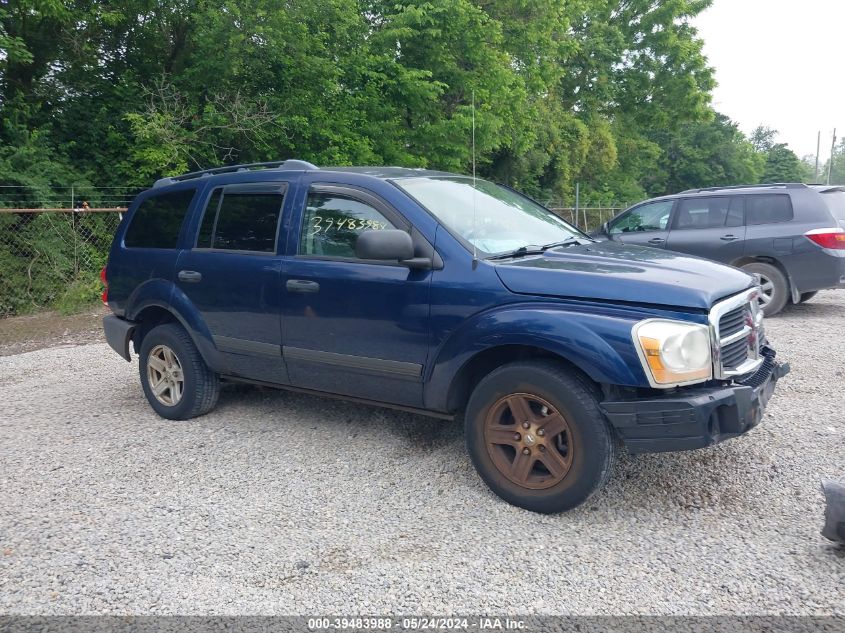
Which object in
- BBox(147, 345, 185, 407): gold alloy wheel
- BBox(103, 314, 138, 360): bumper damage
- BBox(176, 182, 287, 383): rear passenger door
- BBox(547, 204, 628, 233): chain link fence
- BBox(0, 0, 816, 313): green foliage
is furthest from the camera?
BBox(547, 204, 628, 233): chain link fence

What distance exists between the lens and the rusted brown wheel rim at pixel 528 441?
3473 mm

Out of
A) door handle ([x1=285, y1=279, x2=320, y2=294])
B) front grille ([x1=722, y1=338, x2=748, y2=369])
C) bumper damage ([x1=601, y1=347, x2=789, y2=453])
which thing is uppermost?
door handle ([x1=285, y1=279, x2=320, y2=294])

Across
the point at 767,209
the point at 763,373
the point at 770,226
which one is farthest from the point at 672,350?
the point at 767,209

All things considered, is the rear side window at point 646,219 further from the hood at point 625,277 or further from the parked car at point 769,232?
the hood at point 625,277

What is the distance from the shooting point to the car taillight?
8.45m

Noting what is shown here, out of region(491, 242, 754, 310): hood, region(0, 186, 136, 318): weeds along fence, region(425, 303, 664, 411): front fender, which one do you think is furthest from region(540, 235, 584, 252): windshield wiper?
region(0, 186, 136, 318): weeds along fence

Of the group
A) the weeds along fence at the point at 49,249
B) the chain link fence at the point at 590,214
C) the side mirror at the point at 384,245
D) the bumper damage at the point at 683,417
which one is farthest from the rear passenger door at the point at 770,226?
the chain link fence at the point at 590,214

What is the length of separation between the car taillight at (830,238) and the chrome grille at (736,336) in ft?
18.2

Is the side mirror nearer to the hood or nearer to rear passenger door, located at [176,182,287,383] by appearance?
the hood

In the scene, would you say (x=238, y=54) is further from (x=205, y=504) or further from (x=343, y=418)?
(x=205, y=504)

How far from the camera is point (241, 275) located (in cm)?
468

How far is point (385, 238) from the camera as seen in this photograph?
147 inches

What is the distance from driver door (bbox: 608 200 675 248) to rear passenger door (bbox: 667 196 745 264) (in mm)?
137

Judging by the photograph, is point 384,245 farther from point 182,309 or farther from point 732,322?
point 182,309
